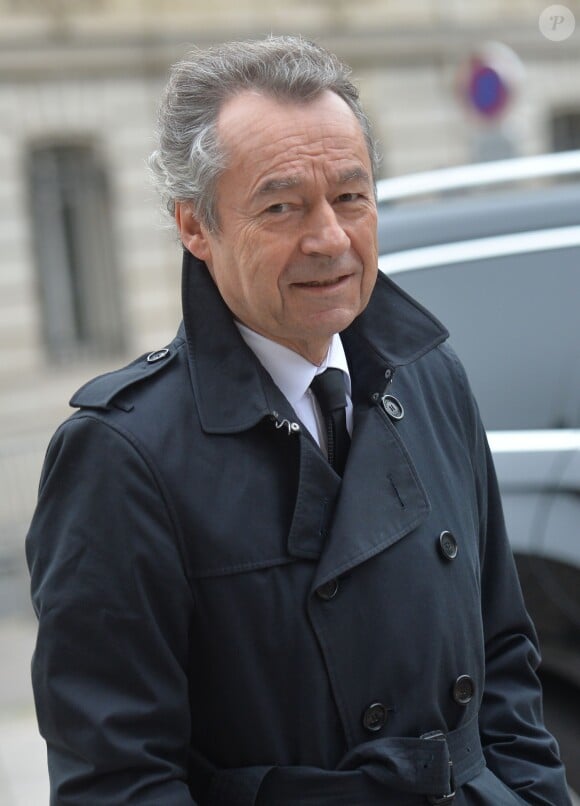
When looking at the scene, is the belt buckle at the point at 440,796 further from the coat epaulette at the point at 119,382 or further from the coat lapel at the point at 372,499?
the coat epaulette at the point at 119,382

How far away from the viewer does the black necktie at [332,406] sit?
6.76ft

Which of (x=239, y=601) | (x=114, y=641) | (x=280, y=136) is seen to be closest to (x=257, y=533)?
(x=239, y=601)

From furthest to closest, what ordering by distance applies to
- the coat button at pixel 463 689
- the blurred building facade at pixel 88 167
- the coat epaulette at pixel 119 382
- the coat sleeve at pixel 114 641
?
the blurred building facade at pixel 88 167 < the coat button at pixel 463 689 < the coat epaulette at pixel 119 382 < the coat sleeve at pixel 114 641

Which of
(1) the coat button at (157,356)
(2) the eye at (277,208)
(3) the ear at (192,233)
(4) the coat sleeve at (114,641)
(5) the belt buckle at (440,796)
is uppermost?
(2) the eye at (277,208)

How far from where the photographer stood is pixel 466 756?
2045 millimetres

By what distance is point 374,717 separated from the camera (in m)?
1.91

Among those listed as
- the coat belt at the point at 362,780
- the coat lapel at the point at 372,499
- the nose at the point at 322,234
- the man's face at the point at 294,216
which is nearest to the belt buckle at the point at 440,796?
the coat belt at the point at 362,780

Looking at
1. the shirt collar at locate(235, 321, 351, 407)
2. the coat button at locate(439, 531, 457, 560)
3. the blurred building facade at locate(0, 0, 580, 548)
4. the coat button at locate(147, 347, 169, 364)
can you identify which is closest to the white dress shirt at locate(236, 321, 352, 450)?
the shirt collar at locate(235, 321, 351, 407)

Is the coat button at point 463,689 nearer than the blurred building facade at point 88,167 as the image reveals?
Yes

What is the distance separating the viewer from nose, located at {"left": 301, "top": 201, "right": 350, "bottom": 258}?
1.92 m

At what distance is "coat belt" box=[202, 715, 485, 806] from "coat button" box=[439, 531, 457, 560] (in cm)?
25

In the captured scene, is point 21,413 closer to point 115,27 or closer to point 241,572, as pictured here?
point 115,27

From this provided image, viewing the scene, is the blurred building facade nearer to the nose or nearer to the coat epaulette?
the coat epaulette

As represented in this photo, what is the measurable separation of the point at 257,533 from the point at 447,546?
309 mm
